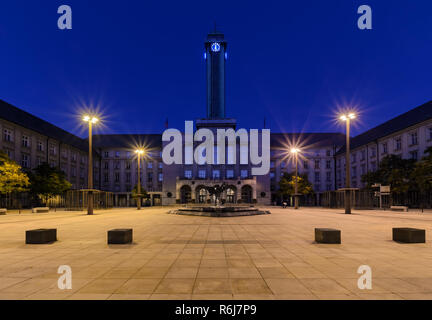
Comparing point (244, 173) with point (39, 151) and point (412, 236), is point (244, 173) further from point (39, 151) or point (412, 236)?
point (412, 236)

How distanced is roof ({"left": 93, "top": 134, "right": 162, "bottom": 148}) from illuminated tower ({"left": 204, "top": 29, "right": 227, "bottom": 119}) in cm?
1910

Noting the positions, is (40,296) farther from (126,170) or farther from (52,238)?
(126,170)

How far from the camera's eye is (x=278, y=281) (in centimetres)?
582

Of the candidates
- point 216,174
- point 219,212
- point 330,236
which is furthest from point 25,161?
point 330,236

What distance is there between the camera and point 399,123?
5022cm

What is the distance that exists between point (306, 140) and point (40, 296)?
83383mm

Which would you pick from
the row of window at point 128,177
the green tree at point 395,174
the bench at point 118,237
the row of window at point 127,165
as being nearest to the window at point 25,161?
the row of window at point 128,177

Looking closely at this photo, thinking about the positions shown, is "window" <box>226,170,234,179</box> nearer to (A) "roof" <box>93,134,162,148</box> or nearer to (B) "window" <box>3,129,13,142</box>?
(A) "roof" <box>93,134,162,148</box>

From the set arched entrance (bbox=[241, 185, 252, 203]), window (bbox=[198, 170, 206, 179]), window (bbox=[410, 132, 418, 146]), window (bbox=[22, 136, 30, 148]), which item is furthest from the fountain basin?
window (bbox=[198, 170, 206, 179])

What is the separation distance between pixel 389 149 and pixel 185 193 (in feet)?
154

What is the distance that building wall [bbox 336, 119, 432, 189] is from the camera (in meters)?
42.5

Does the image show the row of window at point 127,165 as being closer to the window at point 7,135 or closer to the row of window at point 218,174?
the row of window at point 218,174

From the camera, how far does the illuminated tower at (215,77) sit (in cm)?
7788
